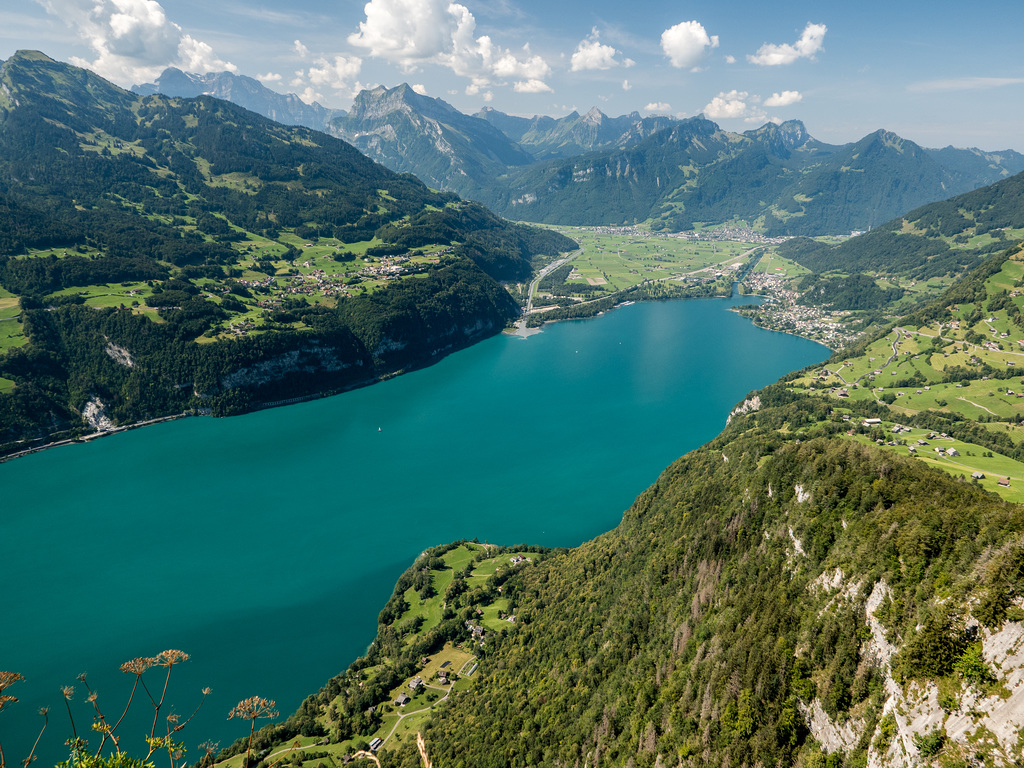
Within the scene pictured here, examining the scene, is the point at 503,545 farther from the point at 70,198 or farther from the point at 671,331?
the point at 70,198

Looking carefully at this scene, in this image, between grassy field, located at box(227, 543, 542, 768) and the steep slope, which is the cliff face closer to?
the steep slope

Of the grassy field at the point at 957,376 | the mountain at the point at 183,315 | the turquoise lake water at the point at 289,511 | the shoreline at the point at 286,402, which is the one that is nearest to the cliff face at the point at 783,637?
the turquoise lake water at the point at 289,511

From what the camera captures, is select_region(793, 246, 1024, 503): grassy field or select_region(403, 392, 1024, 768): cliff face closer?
select_region(403, 392, 1024, 768): cliff face

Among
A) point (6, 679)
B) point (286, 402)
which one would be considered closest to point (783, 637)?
point (6, 679)

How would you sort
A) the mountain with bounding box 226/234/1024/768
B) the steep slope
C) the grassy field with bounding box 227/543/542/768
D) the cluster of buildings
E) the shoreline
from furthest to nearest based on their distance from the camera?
1. the cluster of buildings
2. the shoreline
3. the grassy field with bounding box 227/543/542/768
4. the mountain with bounding box 226/234/1024/768
5. the steep slope

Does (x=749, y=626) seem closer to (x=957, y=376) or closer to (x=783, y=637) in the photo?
(x=783, y=637)

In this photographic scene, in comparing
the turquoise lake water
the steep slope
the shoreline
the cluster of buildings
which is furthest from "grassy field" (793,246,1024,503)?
the cluster of buildings

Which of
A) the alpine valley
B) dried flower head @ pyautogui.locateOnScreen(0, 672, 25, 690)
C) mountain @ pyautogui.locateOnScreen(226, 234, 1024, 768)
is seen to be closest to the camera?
dried flower head @ pyautogui.locateOnScreen(0, 672, 25, 690)

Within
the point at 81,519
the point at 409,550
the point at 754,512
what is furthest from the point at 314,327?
the point at 754,512
